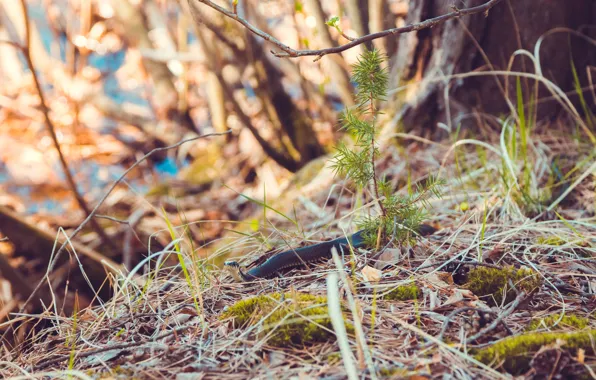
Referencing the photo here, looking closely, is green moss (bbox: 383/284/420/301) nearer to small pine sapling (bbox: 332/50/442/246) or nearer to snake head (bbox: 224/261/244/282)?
small pine sapling (bbox: 332/50/442/246)

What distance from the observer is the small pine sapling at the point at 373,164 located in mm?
1405

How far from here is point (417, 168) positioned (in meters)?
2.74

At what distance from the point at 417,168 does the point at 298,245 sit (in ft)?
3.99

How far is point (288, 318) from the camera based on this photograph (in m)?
1.21

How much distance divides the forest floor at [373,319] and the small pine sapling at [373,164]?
0.25 feet

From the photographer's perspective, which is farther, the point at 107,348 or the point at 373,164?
the point at 373,164

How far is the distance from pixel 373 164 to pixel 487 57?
155cm

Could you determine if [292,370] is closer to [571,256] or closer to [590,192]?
[571,256]

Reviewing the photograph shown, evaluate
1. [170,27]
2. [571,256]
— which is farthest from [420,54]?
[170,27]

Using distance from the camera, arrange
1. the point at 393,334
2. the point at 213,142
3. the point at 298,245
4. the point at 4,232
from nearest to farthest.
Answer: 1. the point at 393,334
2. the point at 298,245
3. the point at 4,232
4. the point at 213,142

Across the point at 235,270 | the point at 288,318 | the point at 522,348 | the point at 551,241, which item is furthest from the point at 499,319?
the point at 235,270

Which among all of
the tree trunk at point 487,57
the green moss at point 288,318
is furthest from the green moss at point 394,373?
the tree trunk at point 487,57

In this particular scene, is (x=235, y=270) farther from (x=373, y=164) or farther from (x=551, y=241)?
(x=551, y=241)

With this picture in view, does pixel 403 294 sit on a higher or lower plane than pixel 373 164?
lower
